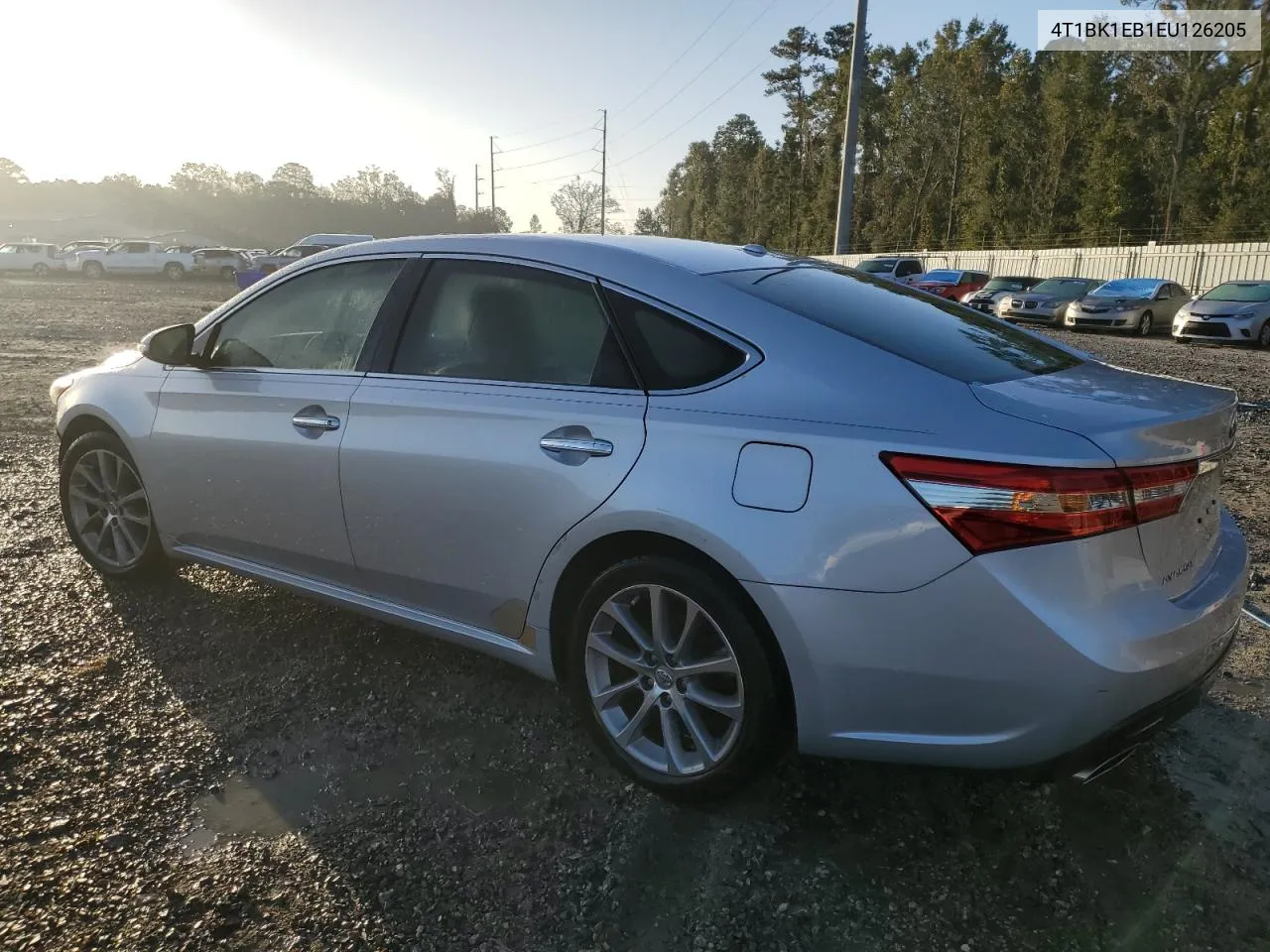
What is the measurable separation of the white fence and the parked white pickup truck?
97.9 ft

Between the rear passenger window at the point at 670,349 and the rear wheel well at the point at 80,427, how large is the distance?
2.75 m

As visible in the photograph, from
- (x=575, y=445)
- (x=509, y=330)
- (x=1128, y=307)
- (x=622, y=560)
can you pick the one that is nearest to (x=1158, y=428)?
(x=622, y=560)

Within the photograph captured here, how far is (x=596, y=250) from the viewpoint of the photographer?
2.97m

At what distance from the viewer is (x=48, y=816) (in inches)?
102

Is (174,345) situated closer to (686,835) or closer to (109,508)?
(109,508)

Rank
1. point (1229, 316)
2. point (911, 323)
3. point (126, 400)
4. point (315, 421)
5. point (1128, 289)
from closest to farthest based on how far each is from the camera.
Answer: point (911, 323)
point (315, 421)
point (126, 400)
point (1229, 316)
point (1128, 289)

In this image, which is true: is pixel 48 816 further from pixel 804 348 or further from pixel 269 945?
pixel 804 348

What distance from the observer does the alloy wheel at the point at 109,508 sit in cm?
421

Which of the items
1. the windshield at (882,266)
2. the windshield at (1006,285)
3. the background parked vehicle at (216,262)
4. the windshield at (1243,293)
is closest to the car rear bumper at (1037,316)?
the windshield at (1006,285)

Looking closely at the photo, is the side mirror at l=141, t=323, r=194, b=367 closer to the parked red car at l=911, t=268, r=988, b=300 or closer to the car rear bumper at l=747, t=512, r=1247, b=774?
the car rear bumper at l=747, t=512, r=1247, b=774

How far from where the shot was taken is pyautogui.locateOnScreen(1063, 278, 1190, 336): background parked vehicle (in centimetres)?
2230

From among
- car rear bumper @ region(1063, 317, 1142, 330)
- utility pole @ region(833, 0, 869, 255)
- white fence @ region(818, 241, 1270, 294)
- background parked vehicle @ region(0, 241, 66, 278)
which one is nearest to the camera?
car rear bumper @ region(1063, 317, 1142, 330)

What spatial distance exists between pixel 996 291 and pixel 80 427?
85.5 feet

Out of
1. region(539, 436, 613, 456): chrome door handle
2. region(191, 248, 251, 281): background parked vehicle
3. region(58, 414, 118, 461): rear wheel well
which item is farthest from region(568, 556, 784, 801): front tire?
region(191, 248, 251, 281): background parked vehicle
